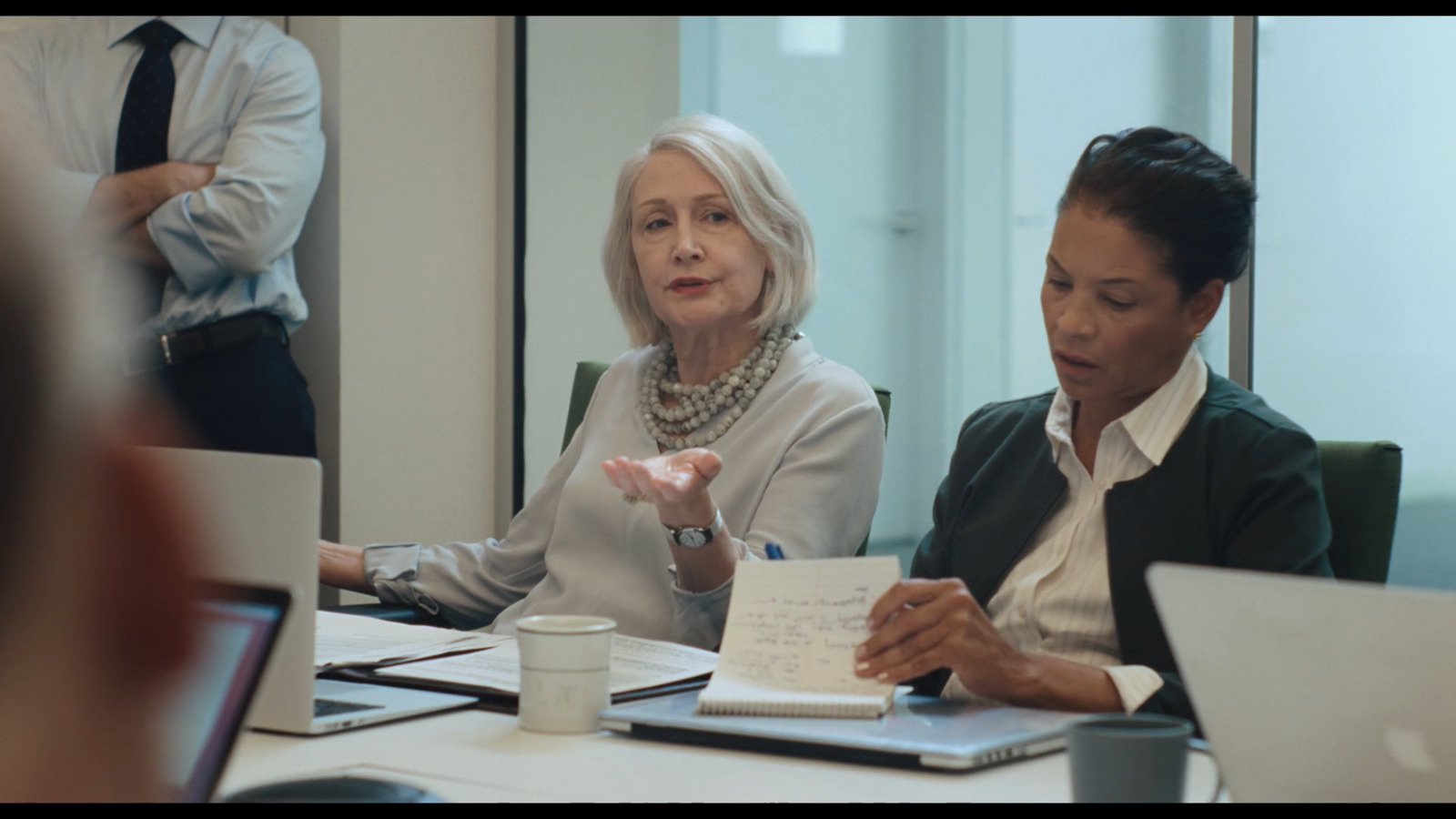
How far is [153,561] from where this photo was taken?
0.35 m

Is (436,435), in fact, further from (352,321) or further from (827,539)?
(827,539)

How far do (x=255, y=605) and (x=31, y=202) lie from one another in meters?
0.35

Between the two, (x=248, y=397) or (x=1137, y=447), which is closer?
(x=1137, y=447)

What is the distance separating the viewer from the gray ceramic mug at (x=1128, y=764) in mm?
903

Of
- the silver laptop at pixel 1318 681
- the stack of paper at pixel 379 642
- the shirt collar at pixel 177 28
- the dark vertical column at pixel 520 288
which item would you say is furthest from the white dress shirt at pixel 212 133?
the silver laptop at pixel 1318 681

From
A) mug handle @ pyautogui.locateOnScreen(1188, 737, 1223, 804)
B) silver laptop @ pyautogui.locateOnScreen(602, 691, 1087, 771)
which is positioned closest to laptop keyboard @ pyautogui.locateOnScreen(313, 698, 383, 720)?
silver laptop @ pyautogui.locateOnScreen(602, 691, 1087, 771)

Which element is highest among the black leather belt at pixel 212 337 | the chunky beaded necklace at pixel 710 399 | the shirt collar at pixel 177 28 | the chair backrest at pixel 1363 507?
the shirt collar at pixel 177 28

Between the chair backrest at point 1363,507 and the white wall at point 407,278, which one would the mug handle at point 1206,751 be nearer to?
the chair backrest at point 1363,507

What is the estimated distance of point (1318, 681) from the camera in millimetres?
763

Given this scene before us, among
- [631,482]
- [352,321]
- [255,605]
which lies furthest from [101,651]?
[352,321]

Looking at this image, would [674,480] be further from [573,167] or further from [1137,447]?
[573,167]

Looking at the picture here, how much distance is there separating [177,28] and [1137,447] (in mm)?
2419

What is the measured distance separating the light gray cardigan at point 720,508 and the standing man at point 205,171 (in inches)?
39.6

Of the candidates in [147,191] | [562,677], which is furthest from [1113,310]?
[147,191]
